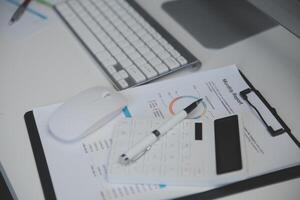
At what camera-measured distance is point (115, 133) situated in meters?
0.62

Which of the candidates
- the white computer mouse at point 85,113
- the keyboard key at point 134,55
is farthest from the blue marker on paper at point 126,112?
the keyboard key at point 134,55

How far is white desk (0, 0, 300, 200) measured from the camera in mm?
634

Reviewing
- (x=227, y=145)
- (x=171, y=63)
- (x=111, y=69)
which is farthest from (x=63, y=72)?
(x=227, y=145)

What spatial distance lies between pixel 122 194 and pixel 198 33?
0.40m

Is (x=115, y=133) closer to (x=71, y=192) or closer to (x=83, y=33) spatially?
(x=71, y=192)

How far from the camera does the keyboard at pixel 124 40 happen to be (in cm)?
72

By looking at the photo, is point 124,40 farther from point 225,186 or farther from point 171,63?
point 225,186

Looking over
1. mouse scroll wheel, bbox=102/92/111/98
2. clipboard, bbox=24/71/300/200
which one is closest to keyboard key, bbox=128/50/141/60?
mouse scroll wheel, bbox=102/92/111/98

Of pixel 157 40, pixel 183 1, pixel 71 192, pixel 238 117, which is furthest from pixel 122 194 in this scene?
pixel 183 1

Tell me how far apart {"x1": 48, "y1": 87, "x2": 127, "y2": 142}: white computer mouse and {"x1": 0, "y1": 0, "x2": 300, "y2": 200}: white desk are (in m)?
0.06

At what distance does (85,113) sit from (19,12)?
0.38 metres

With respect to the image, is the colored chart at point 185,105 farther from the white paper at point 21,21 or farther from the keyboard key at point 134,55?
the white paper at point 21,21

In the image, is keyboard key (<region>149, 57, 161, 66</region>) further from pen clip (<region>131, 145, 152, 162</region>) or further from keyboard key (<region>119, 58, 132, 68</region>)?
pen clip (<region>131, 145, 152, 162</region>)

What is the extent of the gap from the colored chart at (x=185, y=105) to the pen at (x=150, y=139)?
0.01 m
